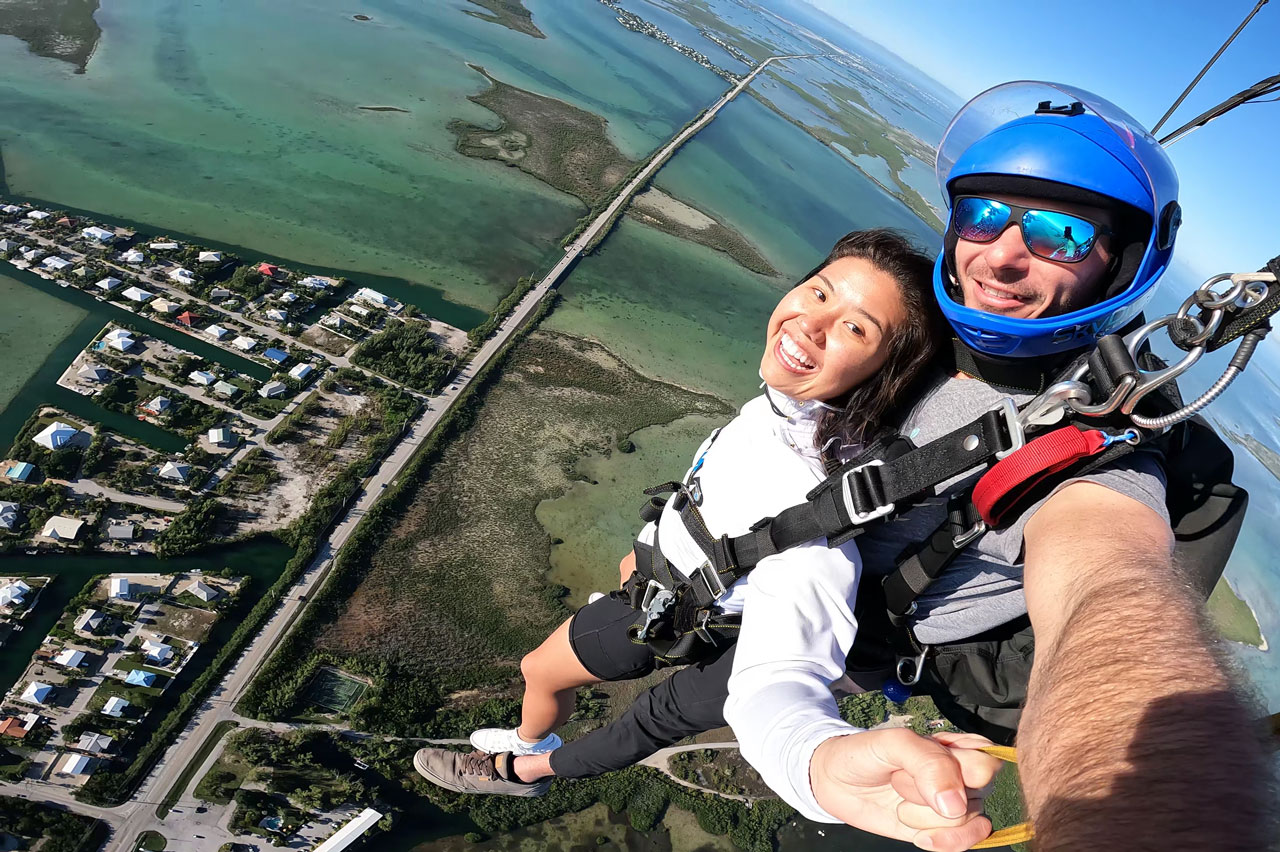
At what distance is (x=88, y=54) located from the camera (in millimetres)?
26156

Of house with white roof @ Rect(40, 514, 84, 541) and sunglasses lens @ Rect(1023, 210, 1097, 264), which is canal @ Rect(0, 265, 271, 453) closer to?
house with white roof @ Rect(40, 514, 84, 541)

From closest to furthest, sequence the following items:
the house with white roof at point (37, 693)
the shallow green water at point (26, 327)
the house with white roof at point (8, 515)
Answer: the house with white roof at point (37, 693), the house with white roof at point (8, 515), the shallow green water at point (26, 327)

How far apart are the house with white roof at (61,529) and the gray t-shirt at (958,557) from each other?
40.3ft

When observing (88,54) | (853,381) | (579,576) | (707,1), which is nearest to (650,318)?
(579,576)

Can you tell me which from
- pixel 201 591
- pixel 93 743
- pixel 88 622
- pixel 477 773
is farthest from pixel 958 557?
pixel 88 622

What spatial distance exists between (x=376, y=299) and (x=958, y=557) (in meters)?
17.6

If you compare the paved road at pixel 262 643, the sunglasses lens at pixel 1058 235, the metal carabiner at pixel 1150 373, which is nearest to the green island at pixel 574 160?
the paved road at pixel 262 643

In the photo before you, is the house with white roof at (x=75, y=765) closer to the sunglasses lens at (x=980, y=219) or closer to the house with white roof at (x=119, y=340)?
the house with white roof at (x=119, y=340)

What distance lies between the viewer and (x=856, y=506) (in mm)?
1401

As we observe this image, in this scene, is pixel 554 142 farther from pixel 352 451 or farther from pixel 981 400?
pixel 981 400

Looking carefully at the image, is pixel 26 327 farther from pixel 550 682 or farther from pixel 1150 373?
pixel 1150 373

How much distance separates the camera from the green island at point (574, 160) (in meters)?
27.3

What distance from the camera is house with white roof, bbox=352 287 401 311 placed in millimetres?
16719

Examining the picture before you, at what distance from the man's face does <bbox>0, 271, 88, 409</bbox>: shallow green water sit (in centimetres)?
1608
